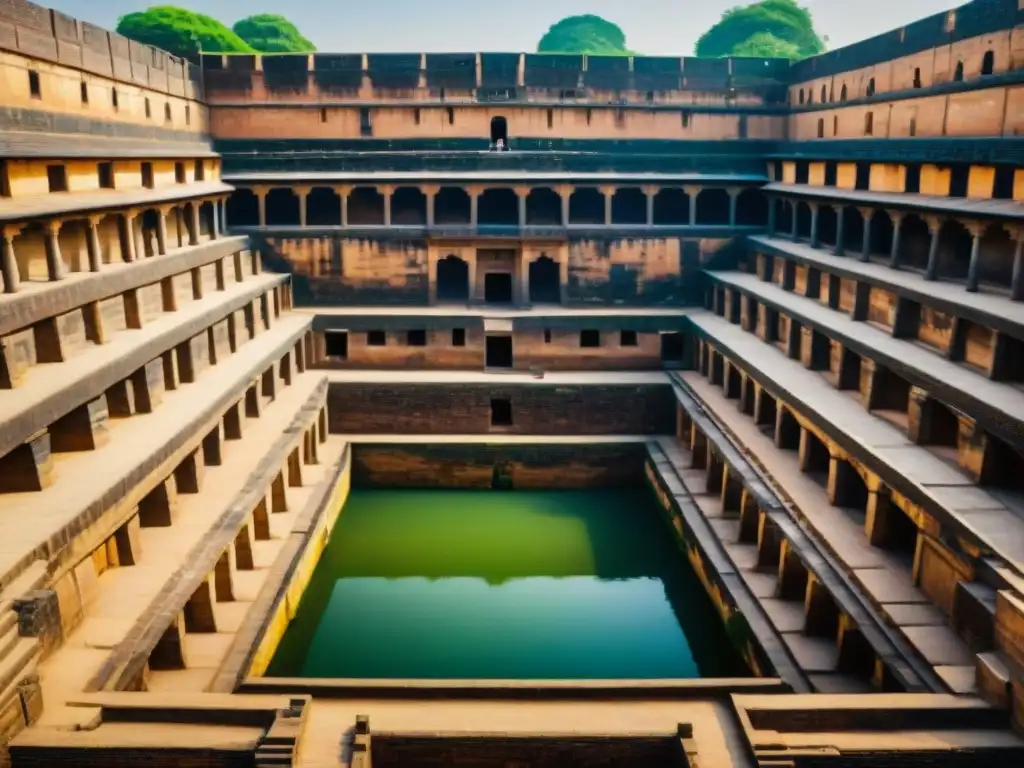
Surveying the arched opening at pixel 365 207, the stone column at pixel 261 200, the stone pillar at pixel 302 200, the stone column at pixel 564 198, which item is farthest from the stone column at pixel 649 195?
the stone column at pixel 261 200

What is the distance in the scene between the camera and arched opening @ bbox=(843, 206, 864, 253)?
22.7 metres

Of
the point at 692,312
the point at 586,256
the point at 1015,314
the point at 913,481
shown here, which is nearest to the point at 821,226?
the point at 692,312

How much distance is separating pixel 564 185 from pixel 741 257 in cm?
564

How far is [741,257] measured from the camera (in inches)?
1012

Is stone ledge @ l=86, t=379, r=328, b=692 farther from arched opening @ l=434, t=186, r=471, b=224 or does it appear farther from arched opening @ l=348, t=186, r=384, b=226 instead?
arched opening @ l=434, t=186, r=471, b=224

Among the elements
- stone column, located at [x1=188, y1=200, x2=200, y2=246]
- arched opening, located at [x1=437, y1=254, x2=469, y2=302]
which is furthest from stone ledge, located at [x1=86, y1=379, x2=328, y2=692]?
arched opening, located at [x1=437, y1=254, x2=469, y2=302]

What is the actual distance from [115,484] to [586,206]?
19.9 metres

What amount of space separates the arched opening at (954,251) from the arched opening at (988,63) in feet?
13.4

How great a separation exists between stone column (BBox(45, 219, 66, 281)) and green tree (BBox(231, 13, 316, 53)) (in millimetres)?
40416

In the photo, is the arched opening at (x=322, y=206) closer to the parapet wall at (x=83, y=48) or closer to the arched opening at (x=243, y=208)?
the arched opening at (x=243, y=208)

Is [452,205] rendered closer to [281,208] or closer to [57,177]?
[281,208]

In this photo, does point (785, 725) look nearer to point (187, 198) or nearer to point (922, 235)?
point (922, 235)

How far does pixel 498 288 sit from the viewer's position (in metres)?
27.0

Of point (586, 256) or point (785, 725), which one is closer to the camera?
point (785, 725)
